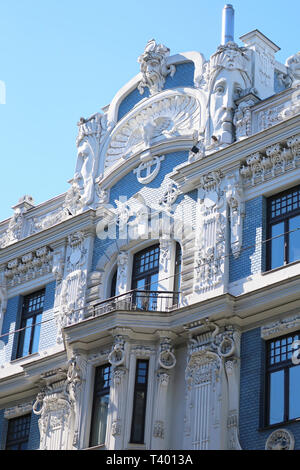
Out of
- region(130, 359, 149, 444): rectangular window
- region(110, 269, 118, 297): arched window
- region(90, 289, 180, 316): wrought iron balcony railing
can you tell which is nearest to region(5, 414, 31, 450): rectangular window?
region(90, 289, 180, 316): wrought iron balcony railing

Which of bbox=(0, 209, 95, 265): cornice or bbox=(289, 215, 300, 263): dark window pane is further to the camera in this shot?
bbox=(0, 209, 95, 265): cornice

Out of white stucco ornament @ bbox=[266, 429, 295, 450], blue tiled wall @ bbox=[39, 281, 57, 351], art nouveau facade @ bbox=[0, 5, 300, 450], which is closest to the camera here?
white stucco ornament @ bbox=[266, 429, 295, 450]

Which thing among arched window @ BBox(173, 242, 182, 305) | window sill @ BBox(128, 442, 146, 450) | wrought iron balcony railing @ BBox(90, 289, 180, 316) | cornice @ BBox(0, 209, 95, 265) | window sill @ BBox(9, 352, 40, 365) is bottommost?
window sill @ BBox(128, 442, 146, 450)

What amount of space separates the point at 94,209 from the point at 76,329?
473 cm

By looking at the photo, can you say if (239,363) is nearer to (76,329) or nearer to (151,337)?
(151,337)

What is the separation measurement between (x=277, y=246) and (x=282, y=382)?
3798 millimetres

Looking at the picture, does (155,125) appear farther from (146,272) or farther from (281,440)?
(281,440)

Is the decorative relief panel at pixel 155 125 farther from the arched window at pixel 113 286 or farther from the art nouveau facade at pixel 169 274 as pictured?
the arched window at pixel 113 286

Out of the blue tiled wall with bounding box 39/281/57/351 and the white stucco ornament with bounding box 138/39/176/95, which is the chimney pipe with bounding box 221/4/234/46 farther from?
the blue tiled wall with bounding box 39/281/57/351

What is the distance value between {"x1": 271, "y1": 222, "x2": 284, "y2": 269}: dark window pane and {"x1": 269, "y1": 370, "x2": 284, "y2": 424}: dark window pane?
302 cm

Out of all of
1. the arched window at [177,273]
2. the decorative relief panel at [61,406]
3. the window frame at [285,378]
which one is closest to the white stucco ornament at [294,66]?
the arched window at [177,273]

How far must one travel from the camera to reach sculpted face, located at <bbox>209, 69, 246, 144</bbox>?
3259 cm

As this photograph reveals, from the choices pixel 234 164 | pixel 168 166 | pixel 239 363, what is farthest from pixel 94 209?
pixel 239 363
